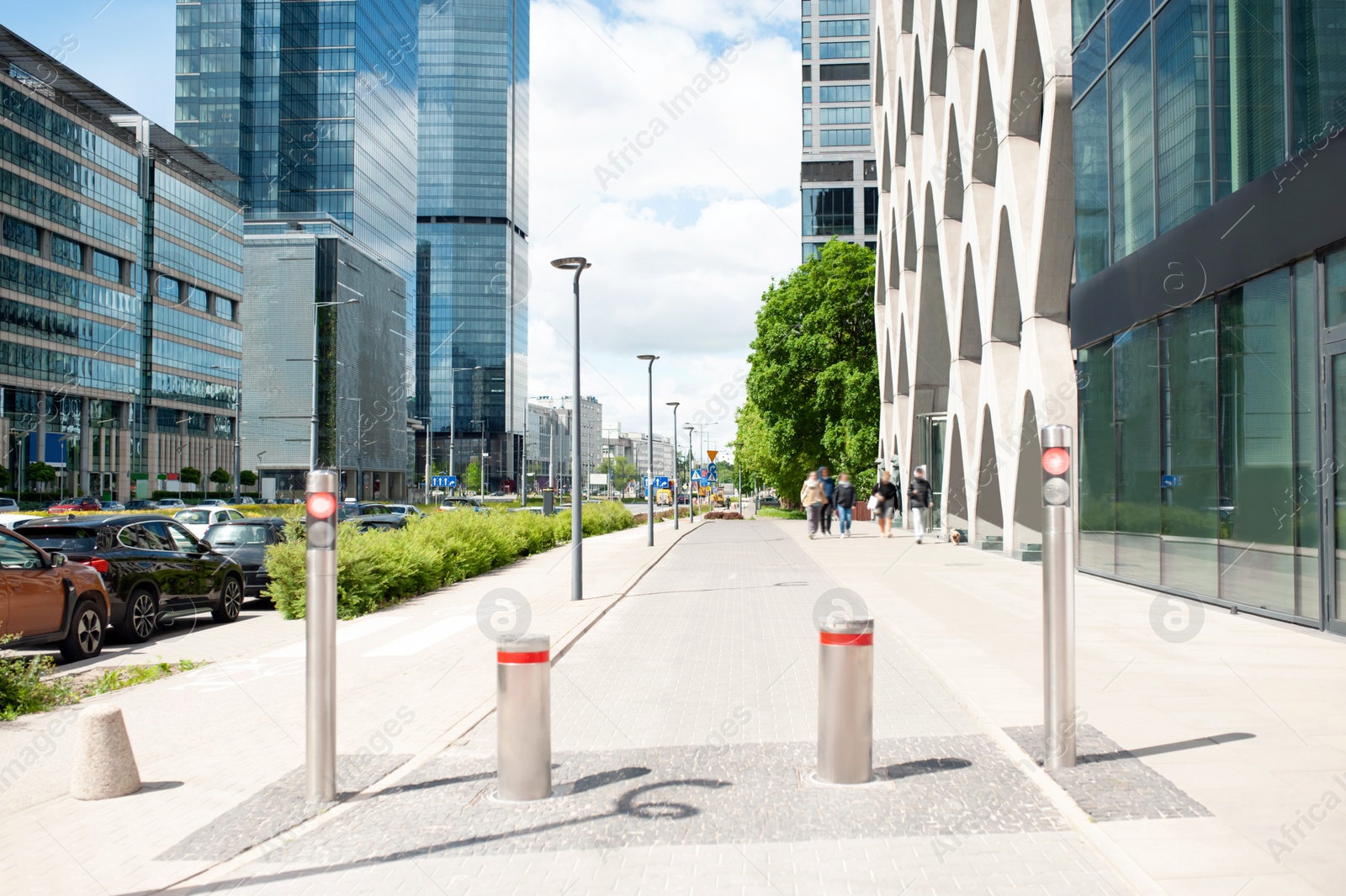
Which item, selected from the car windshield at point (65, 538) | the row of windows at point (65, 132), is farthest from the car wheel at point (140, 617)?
the row of windows at point (65, 132)

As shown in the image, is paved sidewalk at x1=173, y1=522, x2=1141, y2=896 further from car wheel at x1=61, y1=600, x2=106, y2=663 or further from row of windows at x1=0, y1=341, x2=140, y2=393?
row of windows at x1=0, y1=341, x2=140, y2=393

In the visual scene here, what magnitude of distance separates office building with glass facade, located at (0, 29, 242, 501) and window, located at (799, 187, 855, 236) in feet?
159

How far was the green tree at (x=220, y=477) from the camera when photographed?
272ft

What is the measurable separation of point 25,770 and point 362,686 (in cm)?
306

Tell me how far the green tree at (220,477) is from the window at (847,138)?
55573 millimetres

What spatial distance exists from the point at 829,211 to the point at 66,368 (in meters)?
55.0

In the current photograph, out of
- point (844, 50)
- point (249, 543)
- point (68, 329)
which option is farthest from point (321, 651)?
point (844, 50)

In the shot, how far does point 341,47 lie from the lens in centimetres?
9888

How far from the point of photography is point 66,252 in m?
67.4

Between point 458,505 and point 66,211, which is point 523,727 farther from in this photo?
point 66,211

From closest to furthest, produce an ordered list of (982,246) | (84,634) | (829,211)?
(84,634)
(982,246)
(829,211)

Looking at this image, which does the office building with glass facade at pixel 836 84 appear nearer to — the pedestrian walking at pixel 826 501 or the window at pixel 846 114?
the window at pixel 846 114

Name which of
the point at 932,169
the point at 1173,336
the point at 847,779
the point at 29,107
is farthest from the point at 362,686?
the point at 29,107

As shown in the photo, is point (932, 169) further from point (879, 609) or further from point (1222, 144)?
point (879, 609)
